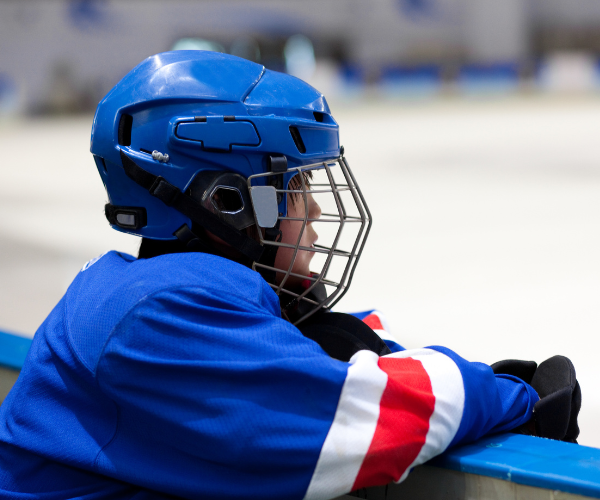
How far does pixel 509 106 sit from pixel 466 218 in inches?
411

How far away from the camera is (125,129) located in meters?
1.17

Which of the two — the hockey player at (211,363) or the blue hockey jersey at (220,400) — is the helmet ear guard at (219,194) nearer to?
the hockey player at (211,363)

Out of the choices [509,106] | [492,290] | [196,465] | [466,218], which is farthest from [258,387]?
[509,106]

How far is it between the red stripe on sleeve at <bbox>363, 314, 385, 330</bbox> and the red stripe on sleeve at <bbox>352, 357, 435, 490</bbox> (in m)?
0.59

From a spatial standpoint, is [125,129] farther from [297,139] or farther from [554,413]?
[554,413]

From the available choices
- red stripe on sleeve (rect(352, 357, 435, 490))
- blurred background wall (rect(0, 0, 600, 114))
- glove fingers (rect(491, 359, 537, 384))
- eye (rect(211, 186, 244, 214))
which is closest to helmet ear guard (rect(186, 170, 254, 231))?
eye (rect(211, 186, 244, 214))

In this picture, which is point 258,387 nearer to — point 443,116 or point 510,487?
point 510,487

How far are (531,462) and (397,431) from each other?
0.21m

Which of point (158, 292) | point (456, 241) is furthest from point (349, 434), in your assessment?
point (456, 241)

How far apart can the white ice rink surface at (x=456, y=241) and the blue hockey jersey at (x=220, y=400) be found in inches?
47.4

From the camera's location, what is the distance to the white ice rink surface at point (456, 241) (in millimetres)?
2762

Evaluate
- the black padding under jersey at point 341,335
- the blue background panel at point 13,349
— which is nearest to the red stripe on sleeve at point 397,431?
the black padding under jersey at point 341,335

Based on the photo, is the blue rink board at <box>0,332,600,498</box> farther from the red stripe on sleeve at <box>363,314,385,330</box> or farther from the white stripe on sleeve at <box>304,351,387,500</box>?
the red stripe on sleeve at <box>363,314,385,330</box>

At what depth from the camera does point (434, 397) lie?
0.85m
